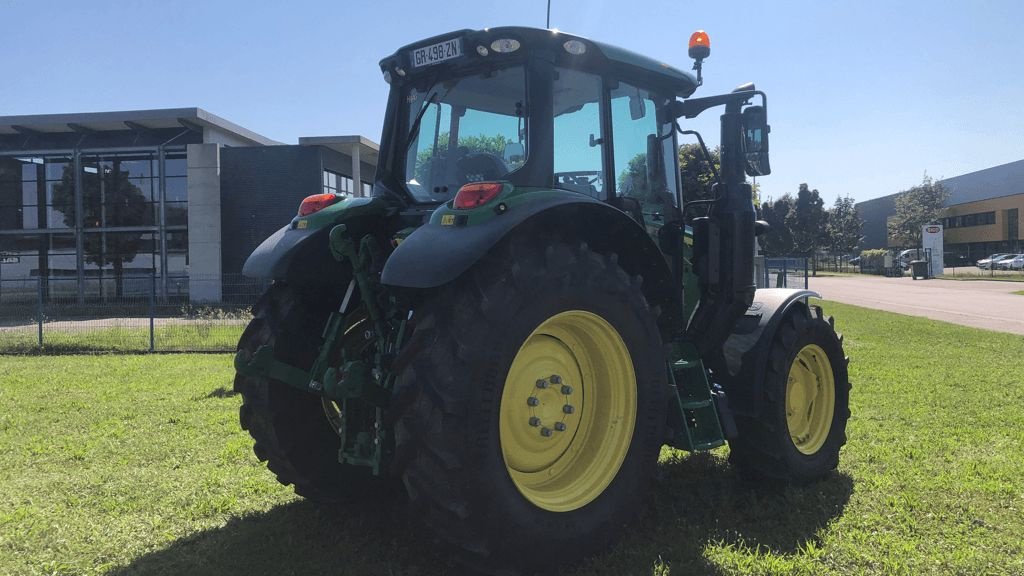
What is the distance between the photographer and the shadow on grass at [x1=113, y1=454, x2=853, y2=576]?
10.8ft

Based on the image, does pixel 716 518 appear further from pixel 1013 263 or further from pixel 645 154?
pixel 1013 263

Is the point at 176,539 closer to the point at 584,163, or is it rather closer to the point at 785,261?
the point at 584,163

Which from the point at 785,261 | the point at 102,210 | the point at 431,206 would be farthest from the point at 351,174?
the point at 431,206

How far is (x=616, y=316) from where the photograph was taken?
3.36 m

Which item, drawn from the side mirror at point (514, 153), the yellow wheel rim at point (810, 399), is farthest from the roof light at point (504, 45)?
the yellow wheel rim at point (810, 399)

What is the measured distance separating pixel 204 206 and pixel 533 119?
2527cm

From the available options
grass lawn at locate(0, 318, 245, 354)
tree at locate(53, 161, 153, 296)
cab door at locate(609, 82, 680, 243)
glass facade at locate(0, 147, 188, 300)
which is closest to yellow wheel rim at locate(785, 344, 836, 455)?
cab door at locate(609, 82, 680, 243)

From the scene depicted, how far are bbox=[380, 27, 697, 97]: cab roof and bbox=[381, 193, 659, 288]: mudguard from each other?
3.25 feet

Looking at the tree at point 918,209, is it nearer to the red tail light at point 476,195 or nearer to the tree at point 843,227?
the tree at point 843,227

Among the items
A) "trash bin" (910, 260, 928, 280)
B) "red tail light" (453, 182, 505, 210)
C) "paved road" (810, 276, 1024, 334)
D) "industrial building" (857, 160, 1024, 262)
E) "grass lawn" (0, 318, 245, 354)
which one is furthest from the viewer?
"industrial building" (857, 160, 1024, 262)

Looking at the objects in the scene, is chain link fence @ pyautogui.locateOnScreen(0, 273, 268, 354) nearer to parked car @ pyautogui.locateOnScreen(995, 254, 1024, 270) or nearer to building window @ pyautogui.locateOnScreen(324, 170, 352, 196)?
building window @ pyautogui.locateOnScreen(324, 170, 352, 196)

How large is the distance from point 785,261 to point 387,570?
1518cm

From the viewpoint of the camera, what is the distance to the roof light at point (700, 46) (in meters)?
4.58

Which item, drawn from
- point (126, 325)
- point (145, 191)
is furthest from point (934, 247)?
point (126, 325)
